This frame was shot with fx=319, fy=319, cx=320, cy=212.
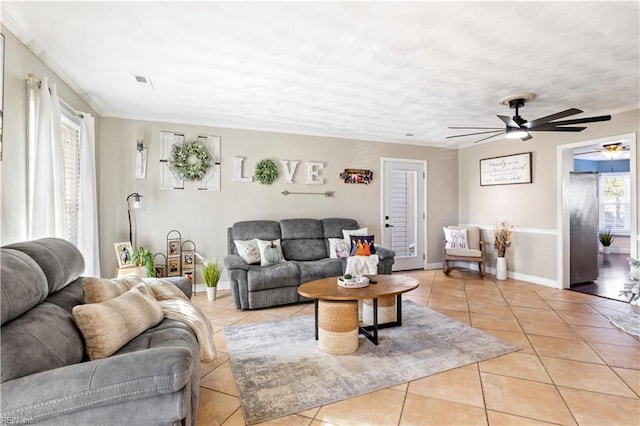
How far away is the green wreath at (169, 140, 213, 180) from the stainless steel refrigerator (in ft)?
17.6

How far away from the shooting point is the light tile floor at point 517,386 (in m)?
1.85

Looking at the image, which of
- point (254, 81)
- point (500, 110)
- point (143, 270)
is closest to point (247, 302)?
point (143, 270)

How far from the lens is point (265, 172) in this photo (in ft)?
15.9

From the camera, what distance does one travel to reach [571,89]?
132 inches

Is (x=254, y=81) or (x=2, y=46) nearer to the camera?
(x=2, y=46)

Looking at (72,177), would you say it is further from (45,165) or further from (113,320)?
(113,320)

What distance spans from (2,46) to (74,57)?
67 cm

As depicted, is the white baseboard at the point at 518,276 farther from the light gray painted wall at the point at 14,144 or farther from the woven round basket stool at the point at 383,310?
the light gray painted wall at the point at 14,144

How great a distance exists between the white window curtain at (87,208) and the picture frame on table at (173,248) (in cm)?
104

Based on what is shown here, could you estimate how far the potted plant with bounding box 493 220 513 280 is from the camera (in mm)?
5250

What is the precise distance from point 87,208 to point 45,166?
1046 mm

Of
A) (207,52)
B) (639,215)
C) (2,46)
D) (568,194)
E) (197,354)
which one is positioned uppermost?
(207,52)

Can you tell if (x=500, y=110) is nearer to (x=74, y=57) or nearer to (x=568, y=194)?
(x=568, y=194)

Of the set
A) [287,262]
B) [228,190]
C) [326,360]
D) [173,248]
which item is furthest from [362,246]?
[173,248]
